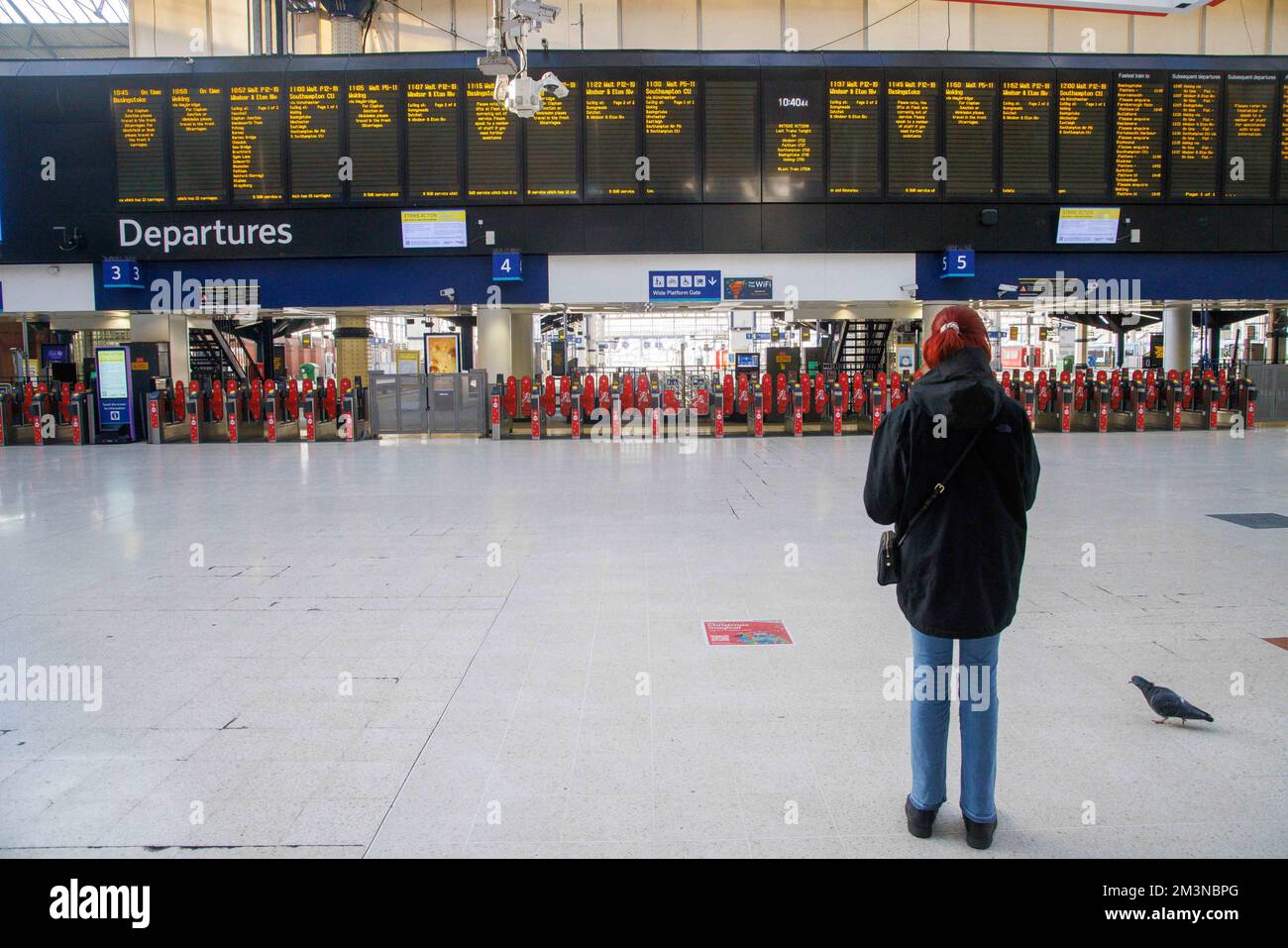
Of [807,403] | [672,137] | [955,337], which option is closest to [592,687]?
[955,337]

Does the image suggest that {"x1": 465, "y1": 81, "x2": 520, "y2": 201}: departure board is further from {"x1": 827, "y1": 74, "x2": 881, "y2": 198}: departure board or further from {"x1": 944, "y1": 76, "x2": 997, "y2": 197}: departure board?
{"x1": 944, "y1": 76, "x2": 997, "y2": 197}: departure board

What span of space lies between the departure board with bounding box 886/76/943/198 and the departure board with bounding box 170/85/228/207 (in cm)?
1187

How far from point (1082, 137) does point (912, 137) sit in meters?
3.11

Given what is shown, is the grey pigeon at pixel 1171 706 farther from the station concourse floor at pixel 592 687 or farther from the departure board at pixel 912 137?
the departure board at pixel 912 137

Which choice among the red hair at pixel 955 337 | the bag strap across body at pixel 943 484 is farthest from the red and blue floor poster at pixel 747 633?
the red hair at pixel 955 337

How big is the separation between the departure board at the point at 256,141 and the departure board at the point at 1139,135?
1503cm

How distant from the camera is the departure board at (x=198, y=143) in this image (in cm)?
1644

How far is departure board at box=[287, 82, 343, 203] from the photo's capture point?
1639cm

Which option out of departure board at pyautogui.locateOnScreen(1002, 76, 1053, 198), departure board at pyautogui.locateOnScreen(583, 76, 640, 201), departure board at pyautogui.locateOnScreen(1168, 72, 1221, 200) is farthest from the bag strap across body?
departure board at pyautogui.locateOnScreen(1168, 72, 1221, 200)

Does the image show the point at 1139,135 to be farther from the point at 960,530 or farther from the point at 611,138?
the point at 960,530

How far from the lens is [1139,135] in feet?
55.3

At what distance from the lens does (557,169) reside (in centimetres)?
1656

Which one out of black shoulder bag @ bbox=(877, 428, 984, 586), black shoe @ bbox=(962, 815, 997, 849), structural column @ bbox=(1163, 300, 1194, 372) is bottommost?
black shoe @ bbox=(962, 815, 997, 849)
